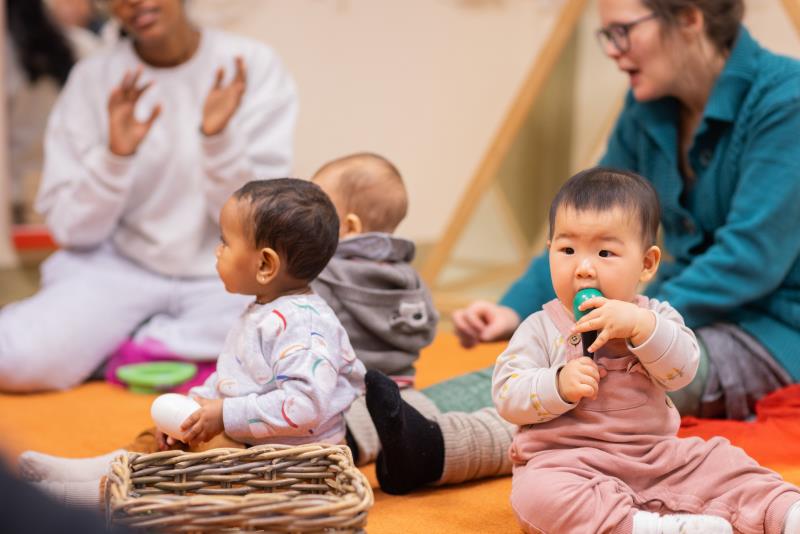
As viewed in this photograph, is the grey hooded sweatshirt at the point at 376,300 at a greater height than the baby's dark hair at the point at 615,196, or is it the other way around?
the baby's dark hair at the point at 615,196

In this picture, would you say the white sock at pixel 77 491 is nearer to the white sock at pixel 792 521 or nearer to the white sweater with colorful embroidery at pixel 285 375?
the white sweater with colorful embroidery at pixel 285 375

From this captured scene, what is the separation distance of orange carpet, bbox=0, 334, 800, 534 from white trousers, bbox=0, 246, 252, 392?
6 centimetres

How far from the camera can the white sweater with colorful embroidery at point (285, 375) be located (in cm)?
108

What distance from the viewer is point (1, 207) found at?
2320 millimetres

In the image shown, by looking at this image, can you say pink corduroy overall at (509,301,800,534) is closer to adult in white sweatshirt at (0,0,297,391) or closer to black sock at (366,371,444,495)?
black sock at (366,371,444,495)

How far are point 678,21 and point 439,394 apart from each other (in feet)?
2.46

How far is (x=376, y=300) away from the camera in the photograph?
4.56 feet

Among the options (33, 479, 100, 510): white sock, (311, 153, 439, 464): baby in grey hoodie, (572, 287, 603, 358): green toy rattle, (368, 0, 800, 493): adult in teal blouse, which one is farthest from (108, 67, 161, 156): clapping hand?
(572, 287, 603, 358): green toy rattle

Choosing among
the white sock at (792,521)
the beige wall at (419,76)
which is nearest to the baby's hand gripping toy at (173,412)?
the white sock at (792,521)

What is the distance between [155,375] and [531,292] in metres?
0.72

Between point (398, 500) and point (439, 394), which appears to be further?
point (439, 394)

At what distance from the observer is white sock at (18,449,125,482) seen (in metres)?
1.18

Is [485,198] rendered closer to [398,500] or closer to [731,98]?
[731,98]

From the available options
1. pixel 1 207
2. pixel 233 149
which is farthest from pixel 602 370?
pixel 1 207
